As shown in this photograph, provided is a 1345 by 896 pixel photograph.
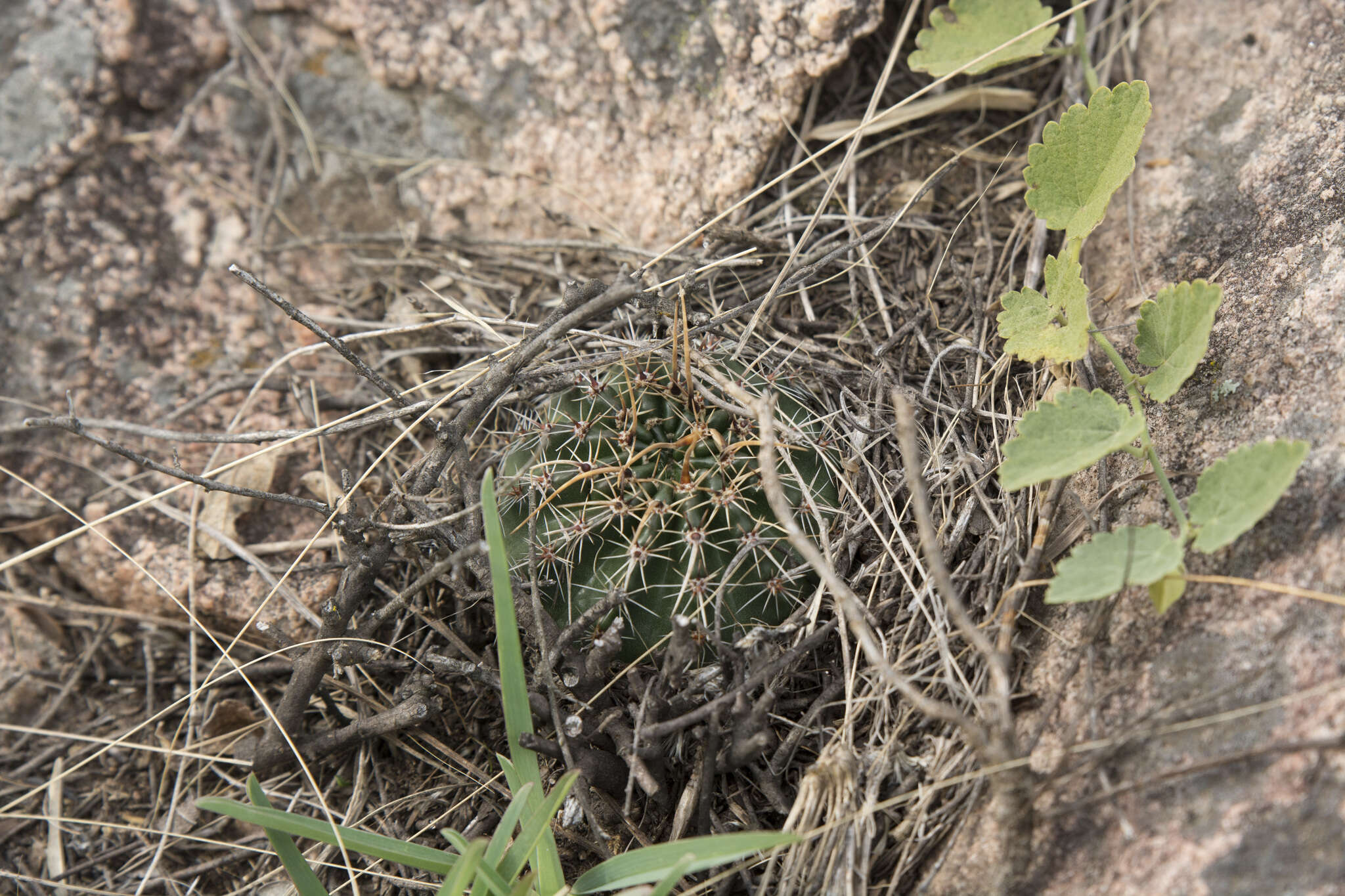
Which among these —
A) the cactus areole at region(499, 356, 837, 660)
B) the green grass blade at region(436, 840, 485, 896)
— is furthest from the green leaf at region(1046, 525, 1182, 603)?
the green grass blade at region(436, 840, 485, 896)

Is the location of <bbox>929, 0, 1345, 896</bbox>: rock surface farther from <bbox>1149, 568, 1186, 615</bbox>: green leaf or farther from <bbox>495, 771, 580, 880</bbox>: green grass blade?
<bbox>495, 771, 580, 880</bbox>: green grass blade

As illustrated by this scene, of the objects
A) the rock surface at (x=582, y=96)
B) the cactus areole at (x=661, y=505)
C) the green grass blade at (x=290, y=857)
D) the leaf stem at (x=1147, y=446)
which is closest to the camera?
the leaf stem at (x=1147, y=446)

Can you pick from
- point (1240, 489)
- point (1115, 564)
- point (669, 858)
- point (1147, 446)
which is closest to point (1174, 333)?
point (1147, 446)

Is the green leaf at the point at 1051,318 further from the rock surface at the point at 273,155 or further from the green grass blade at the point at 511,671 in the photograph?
the green grass blade at the point at 511,671

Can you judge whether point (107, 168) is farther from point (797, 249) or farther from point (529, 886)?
point (529, 886)

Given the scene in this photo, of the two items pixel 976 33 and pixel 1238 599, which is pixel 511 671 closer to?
pixel 1238 599

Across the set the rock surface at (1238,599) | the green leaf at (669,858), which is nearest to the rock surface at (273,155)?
the rock surface at (1238,599)
